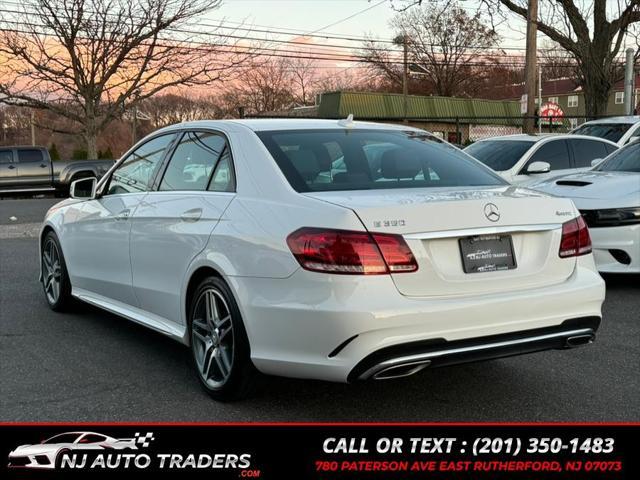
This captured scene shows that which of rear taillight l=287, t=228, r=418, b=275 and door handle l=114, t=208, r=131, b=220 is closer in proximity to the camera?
rear taillight l=287, t=228, r=418, b=275

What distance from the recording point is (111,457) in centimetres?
329

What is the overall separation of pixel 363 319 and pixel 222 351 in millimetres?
1119

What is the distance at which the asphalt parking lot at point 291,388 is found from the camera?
3.97 m

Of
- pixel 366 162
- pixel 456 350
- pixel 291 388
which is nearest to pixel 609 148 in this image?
pixel 366 162

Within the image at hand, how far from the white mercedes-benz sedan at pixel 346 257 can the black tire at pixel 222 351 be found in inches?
0.4

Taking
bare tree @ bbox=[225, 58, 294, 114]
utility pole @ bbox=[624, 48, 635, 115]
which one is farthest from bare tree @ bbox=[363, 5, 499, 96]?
utility pole @ bbox=[624, 48, 635, 115]

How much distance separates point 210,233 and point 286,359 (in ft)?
3.03

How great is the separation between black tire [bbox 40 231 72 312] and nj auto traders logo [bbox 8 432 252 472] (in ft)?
10.2

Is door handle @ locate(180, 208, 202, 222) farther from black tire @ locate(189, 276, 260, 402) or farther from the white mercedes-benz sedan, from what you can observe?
black tire @ locate(189, 276, 260, 402)

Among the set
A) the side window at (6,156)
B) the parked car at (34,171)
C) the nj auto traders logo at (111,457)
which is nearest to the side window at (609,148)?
the nj auto traders logo at (111,457)

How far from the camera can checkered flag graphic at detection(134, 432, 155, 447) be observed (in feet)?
11.0

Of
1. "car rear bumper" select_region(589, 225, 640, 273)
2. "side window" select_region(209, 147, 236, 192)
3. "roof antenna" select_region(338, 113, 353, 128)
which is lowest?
"car rear bumper" select_region(589, 225, 640, 273)

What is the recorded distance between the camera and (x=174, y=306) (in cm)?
449

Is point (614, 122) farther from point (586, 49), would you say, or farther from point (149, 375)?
point (149, 375)
